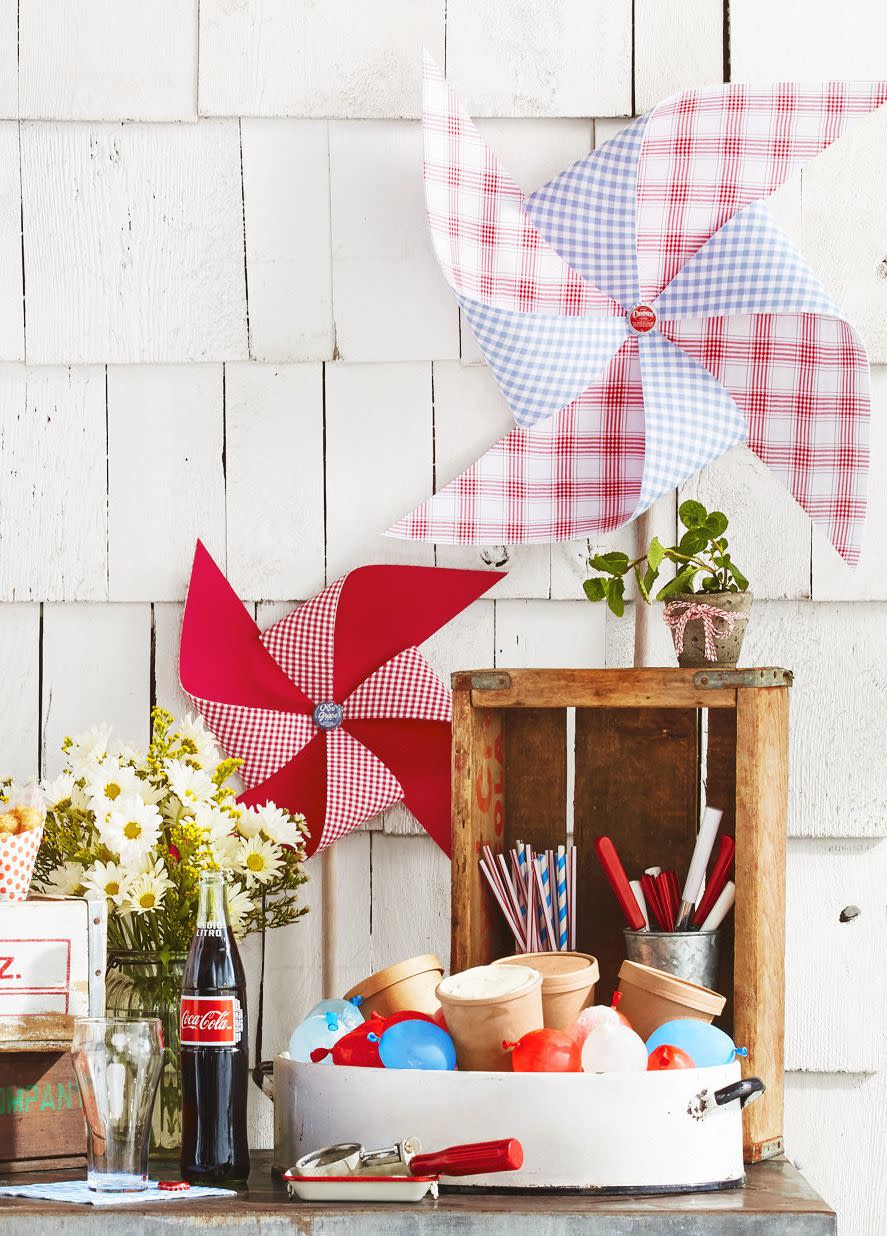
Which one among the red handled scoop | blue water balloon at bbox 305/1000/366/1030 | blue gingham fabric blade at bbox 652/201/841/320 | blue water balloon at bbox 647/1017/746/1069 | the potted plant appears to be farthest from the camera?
blue gingham fabric blade at bbox 652/201/841/320

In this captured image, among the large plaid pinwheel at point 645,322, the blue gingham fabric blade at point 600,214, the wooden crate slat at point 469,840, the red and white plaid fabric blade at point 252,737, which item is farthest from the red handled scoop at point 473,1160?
the blue gingham fabric blade at point 600,214

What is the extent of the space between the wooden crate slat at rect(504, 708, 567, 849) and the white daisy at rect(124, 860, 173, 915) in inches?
15.9

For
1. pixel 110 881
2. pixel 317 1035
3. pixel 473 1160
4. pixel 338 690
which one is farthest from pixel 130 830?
pixel 473 1160

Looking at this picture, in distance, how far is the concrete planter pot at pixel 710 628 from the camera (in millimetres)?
1476

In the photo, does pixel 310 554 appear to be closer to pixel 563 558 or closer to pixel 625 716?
pixel 563 558

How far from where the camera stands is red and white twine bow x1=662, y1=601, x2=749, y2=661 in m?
1.48

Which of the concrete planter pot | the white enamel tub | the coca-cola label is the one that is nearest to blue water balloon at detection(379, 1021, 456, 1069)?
the white enamel tub

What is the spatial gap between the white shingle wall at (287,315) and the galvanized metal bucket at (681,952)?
0.37 meters

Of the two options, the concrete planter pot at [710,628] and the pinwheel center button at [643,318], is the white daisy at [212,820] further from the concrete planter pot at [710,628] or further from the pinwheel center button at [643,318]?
the pinwheel center button at [643,318]

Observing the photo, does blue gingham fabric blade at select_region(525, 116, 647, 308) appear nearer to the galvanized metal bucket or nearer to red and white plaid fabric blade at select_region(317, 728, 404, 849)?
red and white plaid fabric blade at select_region(317, 728, 404, 849)

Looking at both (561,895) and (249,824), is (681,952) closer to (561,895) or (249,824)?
(561,895)

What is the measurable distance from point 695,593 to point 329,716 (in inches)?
18.7

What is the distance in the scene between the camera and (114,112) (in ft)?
5.80

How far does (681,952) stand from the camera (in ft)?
4.62
